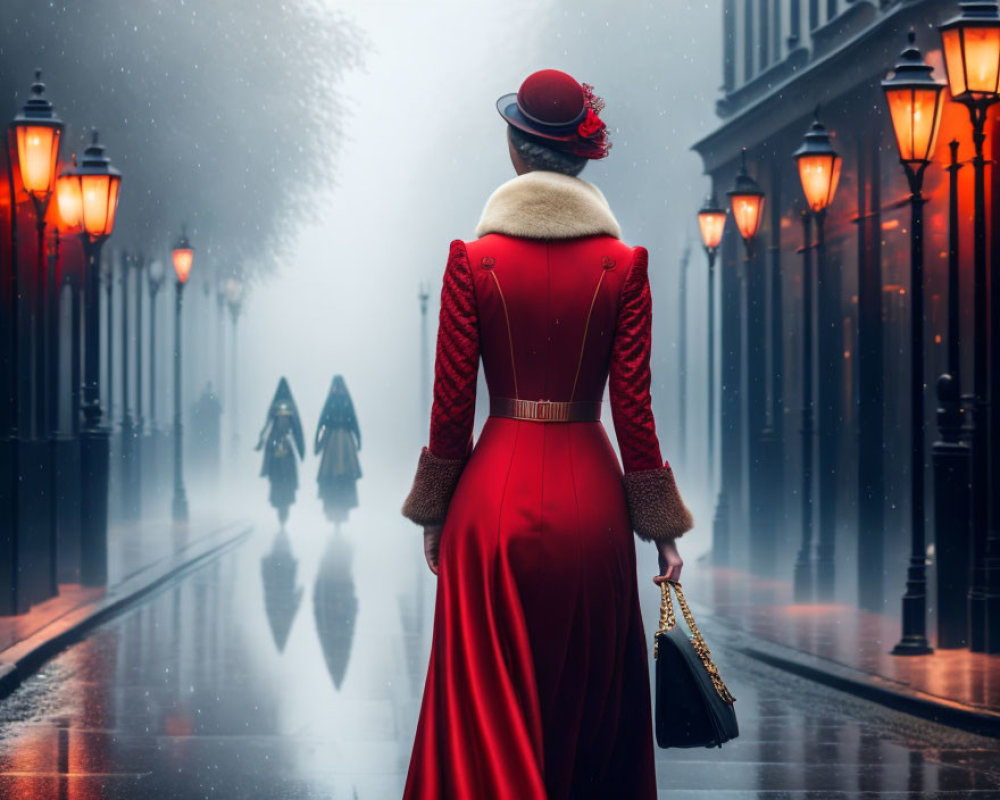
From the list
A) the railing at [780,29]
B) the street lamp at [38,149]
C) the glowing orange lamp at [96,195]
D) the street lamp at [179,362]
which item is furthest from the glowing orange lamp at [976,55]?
the street lamp at [179,362]

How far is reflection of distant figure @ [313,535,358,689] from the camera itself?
11836mm

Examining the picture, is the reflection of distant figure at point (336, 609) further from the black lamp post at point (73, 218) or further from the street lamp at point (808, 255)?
the street lamp at point (808, 255)

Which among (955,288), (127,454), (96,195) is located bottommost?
(127,454)

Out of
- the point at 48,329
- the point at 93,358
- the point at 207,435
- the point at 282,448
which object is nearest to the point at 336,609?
the point at 93,358

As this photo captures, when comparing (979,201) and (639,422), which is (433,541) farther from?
(979,201)

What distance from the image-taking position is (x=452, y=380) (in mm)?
5066

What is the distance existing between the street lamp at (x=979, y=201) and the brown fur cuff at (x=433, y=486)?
7.70 meters

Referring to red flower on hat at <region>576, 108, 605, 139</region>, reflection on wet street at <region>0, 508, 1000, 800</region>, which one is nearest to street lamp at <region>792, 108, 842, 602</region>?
reflection on wet street at <region>0, 508, 1000, 800</region>

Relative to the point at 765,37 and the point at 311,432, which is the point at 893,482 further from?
the point at 311,432

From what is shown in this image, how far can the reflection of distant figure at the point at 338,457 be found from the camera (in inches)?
1045

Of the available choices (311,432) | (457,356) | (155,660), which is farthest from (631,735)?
(311,432)

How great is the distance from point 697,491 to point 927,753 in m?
27.4

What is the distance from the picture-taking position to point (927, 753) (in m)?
8.55

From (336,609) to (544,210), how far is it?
1013 centimetres
